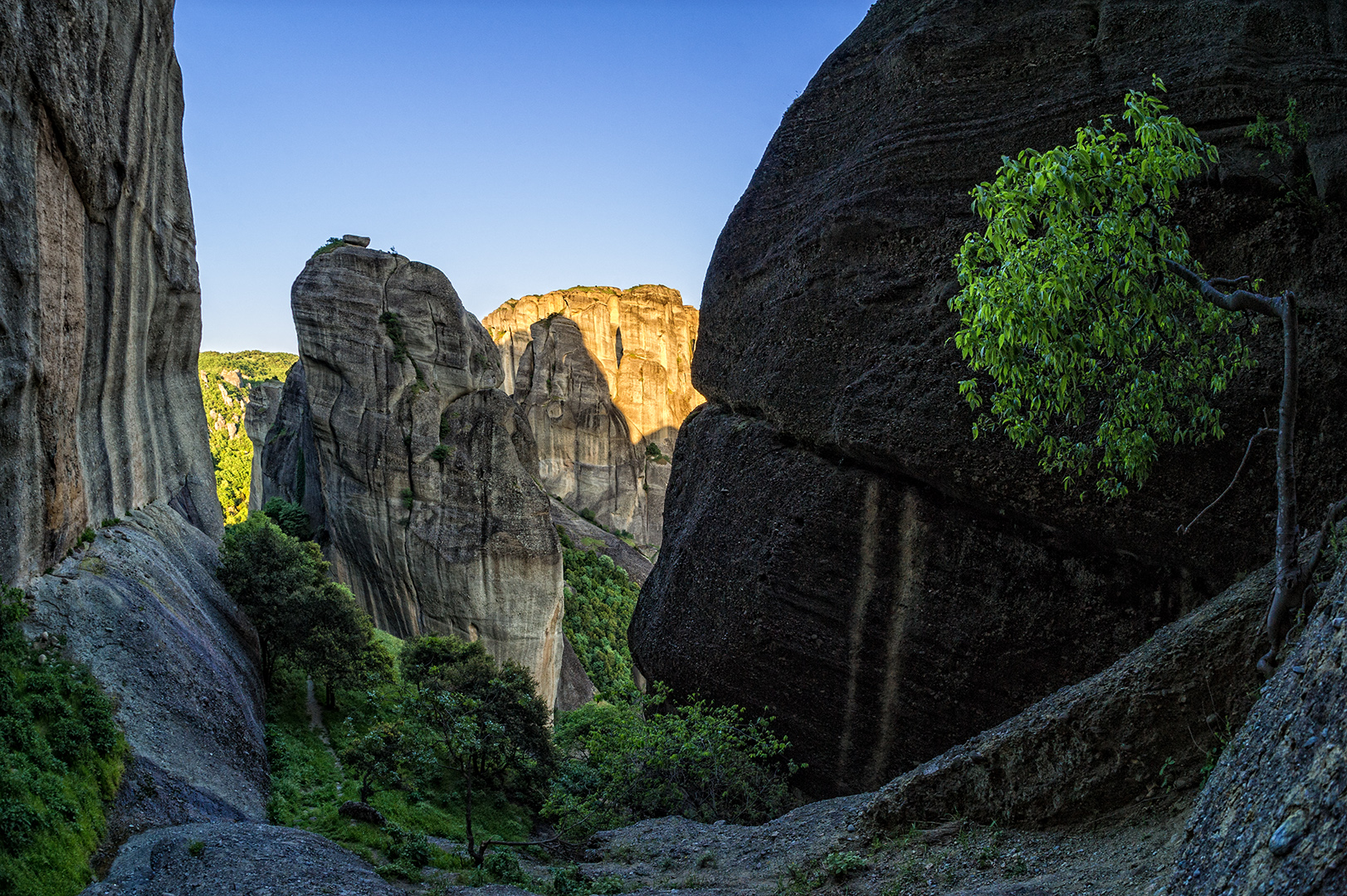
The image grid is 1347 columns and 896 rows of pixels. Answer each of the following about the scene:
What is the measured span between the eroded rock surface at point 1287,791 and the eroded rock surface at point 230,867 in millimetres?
9374

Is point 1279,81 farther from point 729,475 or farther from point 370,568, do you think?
point 370,568

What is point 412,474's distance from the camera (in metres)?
35.7

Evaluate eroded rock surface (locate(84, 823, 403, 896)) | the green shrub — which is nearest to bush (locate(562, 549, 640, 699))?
eroded rock surface (locate(84, 823, 403, 896))

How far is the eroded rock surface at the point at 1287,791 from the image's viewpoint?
3688 mm

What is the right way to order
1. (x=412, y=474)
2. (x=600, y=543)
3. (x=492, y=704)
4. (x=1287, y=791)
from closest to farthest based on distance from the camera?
(x=1287, y=791), (x=492, y=704), (x=412, y=474), (x=600, y=543)

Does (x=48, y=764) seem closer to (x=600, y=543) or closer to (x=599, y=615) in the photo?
(x=599, y=615)

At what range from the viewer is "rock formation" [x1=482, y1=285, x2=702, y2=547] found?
246 feet

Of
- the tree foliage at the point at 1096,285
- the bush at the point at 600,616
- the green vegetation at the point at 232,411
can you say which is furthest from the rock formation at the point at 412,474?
the green vegetation at the point at 232,411

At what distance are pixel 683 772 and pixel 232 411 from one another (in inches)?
4424

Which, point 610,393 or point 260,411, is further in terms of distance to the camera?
point 610,393

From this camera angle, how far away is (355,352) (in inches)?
1382

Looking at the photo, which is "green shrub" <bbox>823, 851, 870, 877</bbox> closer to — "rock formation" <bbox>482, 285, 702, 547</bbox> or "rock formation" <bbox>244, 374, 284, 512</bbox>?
"rock formation" <bbox>482, 285, 702, 547</bbox>

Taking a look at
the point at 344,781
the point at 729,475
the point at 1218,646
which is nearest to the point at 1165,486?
the point at 1218,646

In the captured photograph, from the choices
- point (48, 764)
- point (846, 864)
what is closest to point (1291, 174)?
point (846, 864)
